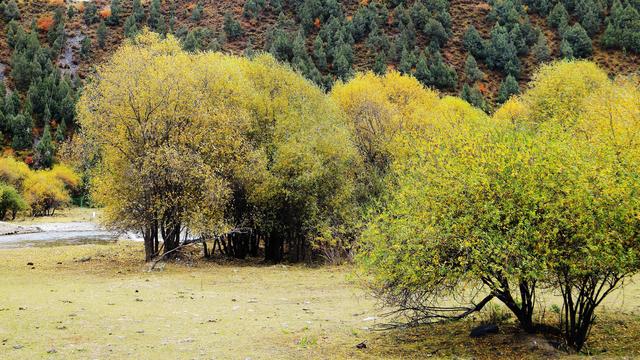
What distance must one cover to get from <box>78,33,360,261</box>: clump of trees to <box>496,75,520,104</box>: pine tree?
74.2 m

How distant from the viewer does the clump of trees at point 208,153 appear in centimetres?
2916

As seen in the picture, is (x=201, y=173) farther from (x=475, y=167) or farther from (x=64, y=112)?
(x=64, y=112)

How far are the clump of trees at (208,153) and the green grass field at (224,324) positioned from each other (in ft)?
16.3

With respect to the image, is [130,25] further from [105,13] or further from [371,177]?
[371,177]

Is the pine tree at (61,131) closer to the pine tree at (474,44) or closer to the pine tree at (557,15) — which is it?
the pine tree at (474,44)

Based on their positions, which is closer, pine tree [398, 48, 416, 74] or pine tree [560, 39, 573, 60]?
pine tree [398, 48, 416, 74]

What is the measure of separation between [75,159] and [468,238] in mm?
25511

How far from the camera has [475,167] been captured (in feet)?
38.5

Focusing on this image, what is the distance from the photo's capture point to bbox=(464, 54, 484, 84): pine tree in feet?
364

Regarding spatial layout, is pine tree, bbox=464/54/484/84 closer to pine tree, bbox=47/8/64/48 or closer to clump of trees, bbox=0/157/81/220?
clump of trees, bbox=0/157/81/220

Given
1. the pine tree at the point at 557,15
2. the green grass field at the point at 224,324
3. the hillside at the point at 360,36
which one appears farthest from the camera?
the pine tree at the point at 557,15

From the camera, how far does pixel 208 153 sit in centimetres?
3120

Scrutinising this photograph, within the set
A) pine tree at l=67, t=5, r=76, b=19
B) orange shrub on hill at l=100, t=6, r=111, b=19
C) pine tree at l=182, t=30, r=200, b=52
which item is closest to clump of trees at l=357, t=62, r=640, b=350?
pine tree at l=182, t=30, r=200, b=52

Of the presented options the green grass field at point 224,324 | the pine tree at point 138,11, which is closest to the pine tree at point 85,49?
the pine tree at point 138,11
